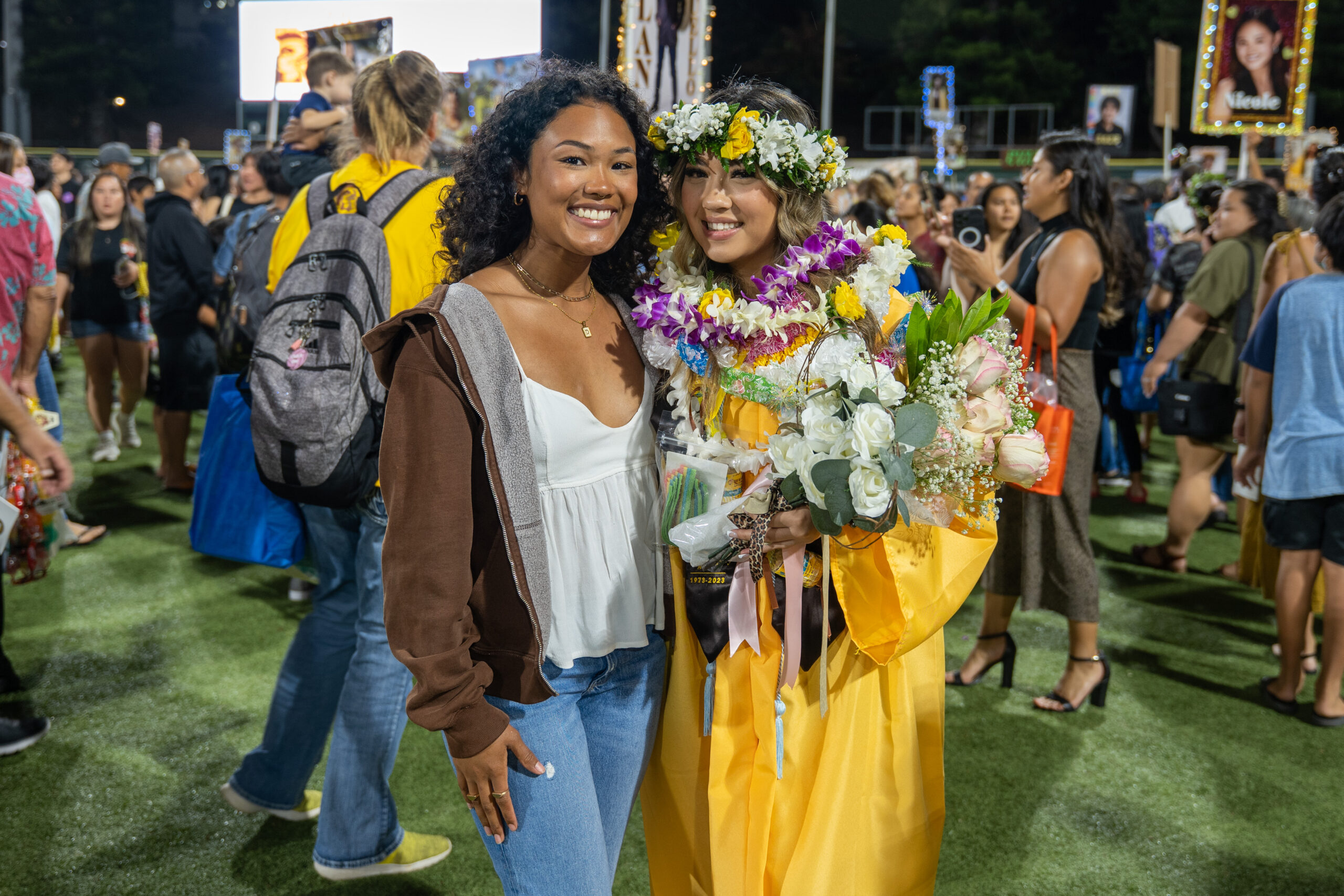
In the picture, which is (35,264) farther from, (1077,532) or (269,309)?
(1077,532)

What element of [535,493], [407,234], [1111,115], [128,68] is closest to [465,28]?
[407,234]

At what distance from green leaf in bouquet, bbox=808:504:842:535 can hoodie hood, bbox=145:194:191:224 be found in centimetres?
597

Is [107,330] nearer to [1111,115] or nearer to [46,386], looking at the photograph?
[46,386]

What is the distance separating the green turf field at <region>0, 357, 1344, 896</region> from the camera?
2844 millimetres

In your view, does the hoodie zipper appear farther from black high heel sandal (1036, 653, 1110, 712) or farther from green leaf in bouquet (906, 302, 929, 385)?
black high heel sandal (1036, 653, 1110, 712)

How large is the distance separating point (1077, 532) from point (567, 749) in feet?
8.83

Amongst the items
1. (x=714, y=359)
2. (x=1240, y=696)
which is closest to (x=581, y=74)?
(x=714, y=359)

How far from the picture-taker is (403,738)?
3.61m

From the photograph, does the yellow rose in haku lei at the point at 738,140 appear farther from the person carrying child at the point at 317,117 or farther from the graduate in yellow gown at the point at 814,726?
the person carrying child at the point at 317,117

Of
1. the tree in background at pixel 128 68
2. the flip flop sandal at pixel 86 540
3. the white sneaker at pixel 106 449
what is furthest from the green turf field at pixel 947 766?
the tree in background at pixel 128 68

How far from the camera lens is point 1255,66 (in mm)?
9133

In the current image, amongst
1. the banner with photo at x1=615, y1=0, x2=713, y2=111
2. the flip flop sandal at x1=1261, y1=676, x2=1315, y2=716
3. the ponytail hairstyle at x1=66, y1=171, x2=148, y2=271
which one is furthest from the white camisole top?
the ponytail hairstyle at x1=66, y1=171, x2=148, y2=271

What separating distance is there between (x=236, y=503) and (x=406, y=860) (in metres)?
1.06

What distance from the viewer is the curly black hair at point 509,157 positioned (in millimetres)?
1793
